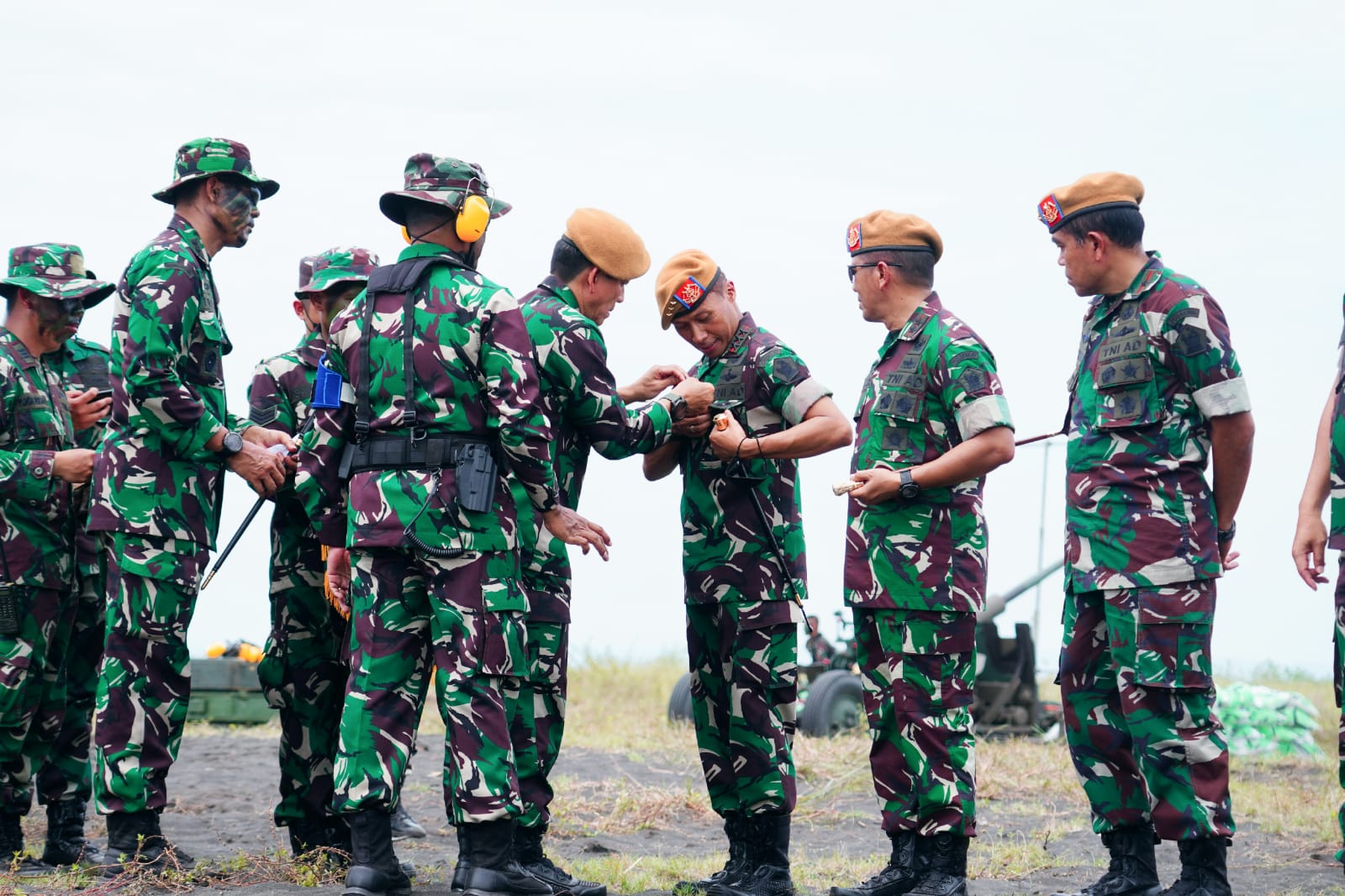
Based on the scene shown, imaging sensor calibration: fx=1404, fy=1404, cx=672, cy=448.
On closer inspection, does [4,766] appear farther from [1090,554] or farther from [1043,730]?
[1043,730]

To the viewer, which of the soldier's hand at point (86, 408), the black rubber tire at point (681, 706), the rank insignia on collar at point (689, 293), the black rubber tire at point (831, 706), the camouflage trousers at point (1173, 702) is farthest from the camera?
the black rubber tire at point (681, 706)

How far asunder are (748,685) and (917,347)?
1.45m

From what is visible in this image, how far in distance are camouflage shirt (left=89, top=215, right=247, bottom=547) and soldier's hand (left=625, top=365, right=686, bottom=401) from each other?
1.71 m

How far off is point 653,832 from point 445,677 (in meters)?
3.20

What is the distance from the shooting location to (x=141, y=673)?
18.1ft

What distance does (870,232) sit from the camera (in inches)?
218

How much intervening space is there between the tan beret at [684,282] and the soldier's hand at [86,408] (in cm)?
278

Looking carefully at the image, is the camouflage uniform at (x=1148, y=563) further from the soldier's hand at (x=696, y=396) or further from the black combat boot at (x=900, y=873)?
the soldier's hand at (x=696, y=396)

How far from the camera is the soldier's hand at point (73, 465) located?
614 cm

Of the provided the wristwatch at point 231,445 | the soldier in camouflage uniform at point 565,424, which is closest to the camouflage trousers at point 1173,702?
the soldier in camouflage uniform at point 565,424

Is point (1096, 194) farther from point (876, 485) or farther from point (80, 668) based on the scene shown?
point (80, 668)

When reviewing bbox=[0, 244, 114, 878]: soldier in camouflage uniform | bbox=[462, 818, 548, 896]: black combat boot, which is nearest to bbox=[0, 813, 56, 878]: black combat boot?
bbox=[0, 244, 114, 878]: soldier in camouflage uniform

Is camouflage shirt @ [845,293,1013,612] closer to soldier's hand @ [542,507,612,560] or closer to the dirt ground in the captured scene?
soldier's hand @ [542,507,612,560]

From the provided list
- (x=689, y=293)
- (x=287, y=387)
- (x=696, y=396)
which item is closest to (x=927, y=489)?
(x=696, y=396)
